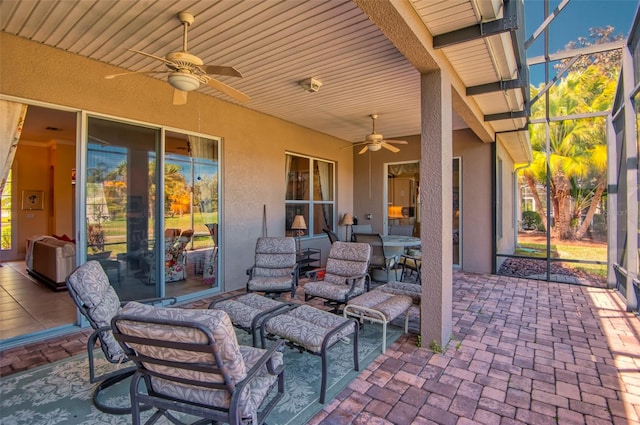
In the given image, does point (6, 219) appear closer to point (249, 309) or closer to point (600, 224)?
point (249, 309)

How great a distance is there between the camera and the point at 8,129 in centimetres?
325

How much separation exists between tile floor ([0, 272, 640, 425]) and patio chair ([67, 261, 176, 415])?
951 mm

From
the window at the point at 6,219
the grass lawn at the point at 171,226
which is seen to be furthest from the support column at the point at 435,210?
the window at the point at 6,219

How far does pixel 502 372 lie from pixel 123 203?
4595 millimetres

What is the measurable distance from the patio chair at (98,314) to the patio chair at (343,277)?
80.2 inches

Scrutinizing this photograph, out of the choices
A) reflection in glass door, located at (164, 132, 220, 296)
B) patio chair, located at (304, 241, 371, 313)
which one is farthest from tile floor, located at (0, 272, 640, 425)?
reflection in glass door, located at (164, 132, 220, 296)

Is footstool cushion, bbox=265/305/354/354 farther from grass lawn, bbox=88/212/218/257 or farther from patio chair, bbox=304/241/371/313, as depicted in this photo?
grass lawn, bbox=88/212/218/257

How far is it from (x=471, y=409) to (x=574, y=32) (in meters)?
6.95

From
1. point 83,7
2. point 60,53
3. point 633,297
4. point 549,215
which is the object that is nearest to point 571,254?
point 549,215

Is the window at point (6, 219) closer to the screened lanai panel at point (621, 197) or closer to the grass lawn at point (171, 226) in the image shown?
the grass lawn at point (171, 226)

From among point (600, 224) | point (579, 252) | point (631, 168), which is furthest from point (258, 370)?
point (579, 252)

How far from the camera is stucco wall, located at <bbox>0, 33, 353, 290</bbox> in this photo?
130 inches

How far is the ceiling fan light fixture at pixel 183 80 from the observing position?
287 cm

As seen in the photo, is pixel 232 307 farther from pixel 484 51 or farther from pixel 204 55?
pixel 484 51
